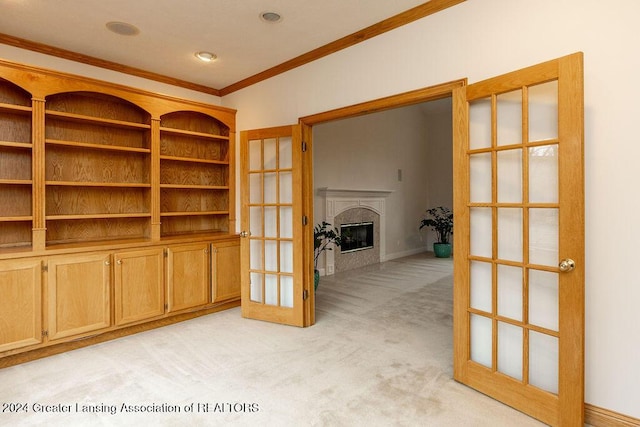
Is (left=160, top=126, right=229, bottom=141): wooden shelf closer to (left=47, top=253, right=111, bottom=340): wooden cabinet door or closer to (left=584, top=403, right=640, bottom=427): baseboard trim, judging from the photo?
(left=47, top=253, right=111, bottom=340): wooden cabinet door

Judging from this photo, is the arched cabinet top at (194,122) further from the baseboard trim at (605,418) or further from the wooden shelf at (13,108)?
the baseboard trim at (605,418)

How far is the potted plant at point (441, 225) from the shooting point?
24.9 feet

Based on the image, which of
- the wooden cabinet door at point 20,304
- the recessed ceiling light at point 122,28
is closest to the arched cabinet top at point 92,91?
the recessed ceiling light at point 122,28

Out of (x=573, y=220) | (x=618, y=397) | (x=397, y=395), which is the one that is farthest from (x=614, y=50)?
(x=397, y=395)

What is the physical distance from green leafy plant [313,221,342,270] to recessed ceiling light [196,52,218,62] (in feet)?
8.53

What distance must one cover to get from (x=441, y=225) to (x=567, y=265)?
636 centimetres

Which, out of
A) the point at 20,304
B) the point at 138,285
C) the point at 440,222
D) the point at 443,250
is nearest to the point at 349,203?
the point at 443,250

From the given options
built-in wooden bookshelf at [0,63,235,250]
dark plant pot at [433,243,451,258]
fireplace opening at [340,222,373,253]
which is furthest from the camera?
dark plant pot at [433,243,451,258]

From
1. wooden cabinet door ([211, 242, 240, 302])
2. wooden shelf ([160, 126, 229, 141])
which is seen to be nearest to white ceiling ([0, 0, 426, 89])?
wooden shelf ([160, 126, 229, 141])

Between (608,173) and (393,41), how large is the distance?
1.71 metres

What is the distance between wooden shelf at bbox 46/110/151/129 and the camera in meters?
3.04

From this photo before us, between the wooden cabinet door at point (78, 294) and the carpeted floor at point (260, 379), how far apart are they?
218 millimetres

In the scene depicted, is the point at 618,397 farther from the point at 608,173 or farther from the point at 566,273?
the point at 608,173

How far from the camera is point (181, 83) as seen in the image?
4.02 metres
